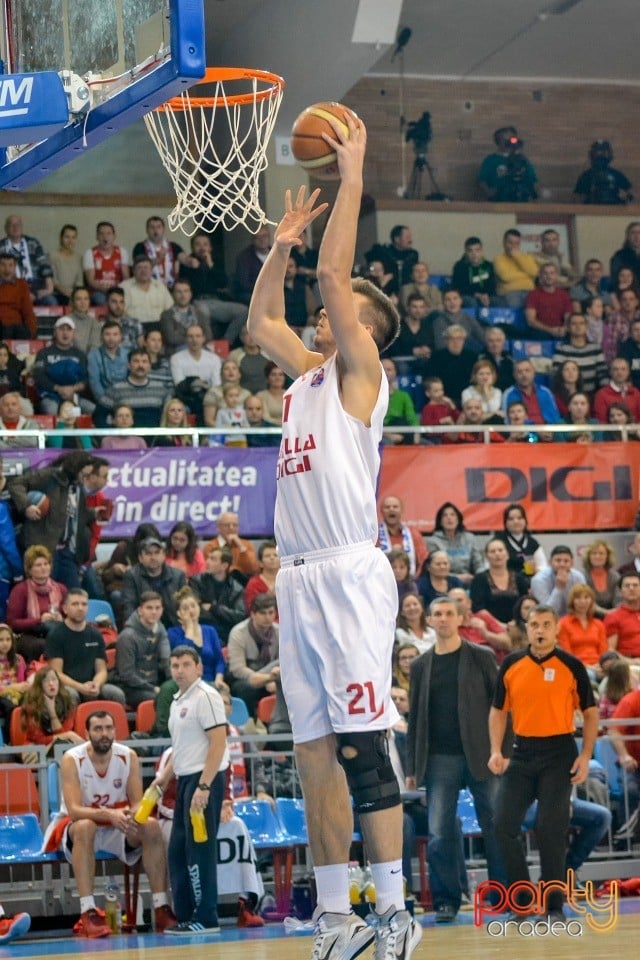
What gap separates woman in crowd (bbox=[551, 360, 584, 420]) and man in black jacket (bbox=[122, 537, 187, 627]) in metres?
6.59

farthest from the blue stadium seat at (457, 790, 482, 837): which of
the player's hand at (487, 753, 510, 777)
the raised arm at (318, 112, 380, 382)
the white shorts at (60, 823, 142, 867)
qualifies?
the raised arm at (318, 112, 380, 382)

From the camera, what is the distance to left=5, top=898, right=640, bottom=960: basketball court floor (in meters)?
6.84

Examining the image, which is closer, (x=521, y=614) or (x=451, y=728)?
(x=451, y=728)

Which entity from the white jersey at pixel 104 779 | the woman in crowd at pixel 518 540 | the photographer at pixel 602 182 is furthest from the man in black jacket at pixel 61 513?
the photographer at pixel 602 182

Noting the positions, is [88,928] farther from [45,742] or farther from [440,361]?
[440,361]

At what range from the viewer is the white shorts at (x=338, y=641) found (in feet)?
17.8

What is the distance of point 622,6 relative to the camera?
2320 centimetres

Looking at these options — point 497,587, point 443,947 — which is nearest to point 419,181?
point 497,587

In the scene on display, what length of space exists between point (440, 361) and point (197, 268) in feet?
11.1

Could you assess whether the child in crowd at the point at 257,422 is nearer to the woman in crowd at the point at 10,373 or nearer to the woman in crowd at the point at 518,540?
the woman in crowd at the point at 10,373

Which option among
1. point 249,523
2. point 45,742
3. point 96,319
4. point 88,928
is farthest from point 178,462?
point 88,928

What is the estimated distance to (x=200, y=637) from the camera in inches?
536

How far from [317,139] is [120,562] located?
9.96m

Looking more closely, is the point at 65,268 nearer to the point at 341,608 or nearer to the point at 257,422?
the point at 257,422
